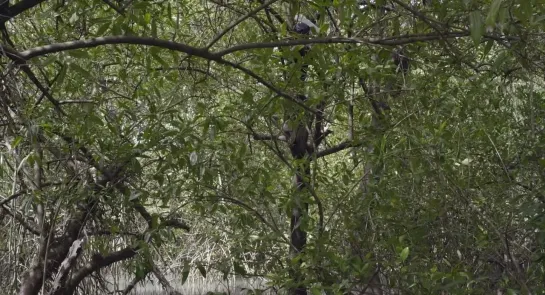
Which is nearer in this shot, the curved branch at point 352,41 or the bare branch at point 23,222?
the curved branch at point 352,41

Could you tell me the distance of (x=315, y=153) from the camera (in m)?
4.46

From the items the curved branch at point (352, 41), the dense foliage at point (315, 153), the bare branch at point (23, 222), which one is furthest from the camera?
the bare branch at point (23, 222)

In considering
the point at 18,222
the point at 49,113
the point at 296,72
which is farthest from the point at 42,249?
the point at 296,72

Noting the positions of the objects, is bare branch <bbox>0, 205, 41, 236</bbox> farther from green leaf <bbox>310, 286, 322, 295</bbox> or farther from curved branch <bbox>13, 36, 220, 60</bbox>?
green leaf <bbox>310, 286, 322, 295</bbox>

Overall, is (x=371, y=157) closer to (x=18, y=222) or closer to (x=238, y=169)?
(x=238, y=169)

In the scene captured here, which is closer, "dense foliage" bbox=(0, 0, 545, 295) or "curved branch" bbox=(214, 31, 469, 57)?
"curved branch" bbox=(214, 31, 469, 57)

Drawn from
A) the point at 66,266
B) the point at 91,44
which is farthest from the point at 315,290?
the point at 66,266

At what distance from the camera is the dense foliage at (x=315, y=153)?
12.5ft

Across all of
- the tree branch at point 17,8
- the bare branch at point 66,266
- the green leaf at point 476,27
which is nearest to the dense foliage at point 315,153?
the tree branch at point 17,8

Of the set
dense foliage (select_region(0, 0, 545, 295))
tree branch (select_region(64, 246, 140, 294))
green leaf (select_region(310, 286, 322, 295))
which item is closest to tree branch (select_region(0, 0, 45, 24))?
dense foliage (select_region(0, 0, 545, 295))

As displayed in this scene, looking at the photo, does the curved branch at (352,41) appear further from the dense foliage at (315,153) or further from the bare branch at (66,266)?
the bare branch at (66,266)

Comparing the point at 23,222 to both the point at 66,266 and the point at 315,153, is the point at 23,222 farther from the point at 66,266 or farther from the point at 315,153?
the point at 315,153

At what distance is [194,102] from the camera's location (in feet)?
16.1

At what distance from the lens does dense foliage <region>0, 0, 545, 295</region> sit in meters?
3.82
